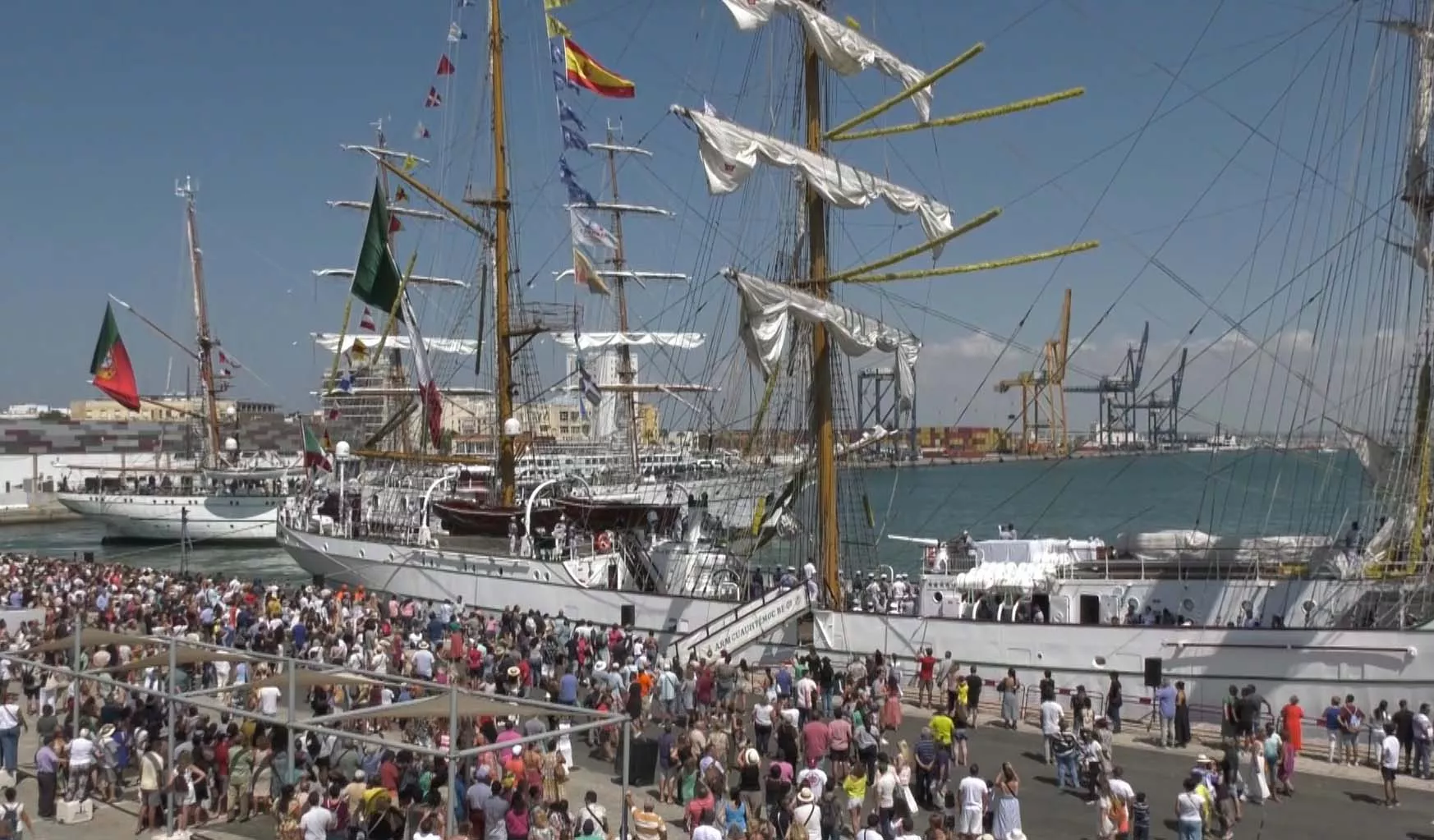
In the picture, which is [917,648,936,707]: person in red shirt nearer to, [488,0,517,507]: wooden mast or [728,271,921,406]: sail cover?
[728,271,921,406]: sail cover

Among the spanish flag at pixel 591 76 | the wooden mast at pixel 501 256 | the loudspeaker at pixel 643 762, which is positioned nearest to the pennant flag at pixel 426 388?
the wooden mast at pixel 501 256

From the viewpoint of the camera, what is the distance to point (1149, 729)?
18203 mm

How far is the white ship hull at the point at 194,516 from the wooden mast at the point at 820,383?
46.3 meters

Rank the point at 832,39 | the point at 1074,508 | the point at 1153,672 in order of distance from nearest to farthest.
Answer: the point at 1153,672 < the point at 832,39 < the point at 1074,508

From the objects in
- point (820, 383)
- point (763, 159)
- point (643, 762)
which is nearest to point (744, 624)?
point (820, 383)

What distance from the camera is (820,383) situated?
2625 cm

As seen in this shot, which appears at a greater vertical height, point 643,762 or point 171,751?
point 171,751

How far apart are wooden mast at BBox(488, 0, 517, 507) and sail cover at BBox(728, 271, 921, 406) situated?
1274 centimetres

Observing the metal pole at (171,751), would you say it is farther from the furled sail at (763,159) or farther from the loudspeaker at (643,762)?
the furled sail at (763,159)

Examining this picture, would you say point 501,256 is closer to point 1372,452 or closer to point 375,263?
point 375,263

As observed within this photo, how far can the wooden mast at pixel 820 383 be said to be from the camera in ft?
81.8

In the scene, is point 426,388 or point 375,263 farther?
point 426,388

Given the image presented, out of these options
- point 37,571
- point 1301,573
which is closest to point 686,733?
point 1301,573

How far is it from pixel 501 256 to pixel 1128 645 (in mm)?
23355
